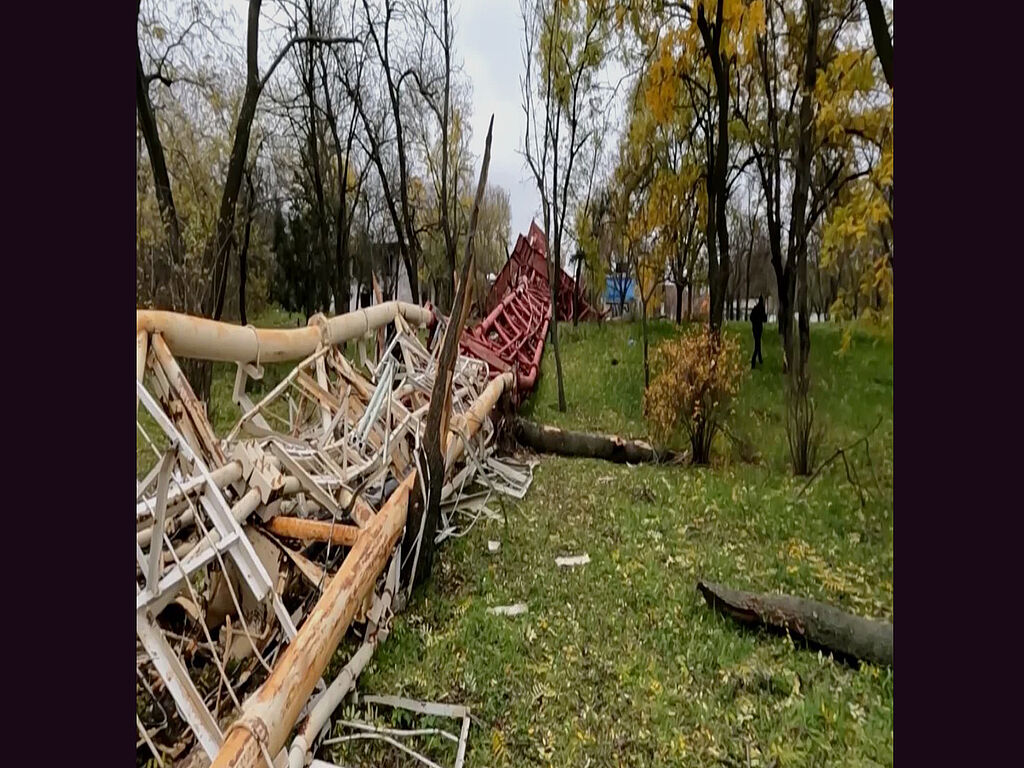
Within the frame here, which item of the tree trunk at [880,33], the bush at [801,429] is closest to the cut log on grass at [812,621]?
the bush at [801,429]

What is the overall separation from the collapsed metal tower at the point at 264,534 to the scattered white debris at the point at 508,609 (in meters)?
0.30

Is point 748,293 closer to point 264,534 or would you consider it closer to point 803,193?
point 803,193

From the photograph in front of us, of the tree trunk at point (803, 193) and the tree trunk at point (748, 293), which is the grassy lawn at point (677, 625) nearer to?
the tree trunk at point (803, 193)

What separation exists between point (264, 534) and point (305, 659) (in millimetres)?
476

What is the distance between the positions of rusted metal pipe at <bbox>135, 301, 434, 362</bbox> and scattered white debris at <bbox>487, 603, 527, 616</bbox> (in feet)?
3.59

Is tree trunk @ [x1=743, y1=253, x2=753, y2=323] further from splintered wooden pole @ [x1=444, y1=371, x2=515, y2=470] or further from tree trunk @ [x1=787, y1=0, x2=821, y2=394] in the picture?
splintered wooden pole @ [x1=444, y1=371, x2=515, y2=470]

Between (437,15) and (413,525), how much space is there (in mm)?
4722

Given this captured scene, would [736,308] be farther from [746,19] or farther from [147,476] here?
[147,476]

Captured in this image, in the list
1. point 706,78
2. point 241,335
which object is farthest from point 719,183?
point 241,335

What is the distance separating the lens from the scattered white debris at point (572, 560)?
2.30m

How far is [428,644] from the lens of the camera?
174 cm

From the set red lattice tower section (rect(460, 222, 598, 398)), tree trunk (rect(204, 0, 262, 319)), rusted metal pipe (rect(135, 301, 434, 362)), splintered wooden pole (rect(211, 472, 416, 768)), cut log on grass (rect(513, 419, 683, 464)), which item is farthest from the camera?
red lattice tower section (rect(460, 222, 598, 398))

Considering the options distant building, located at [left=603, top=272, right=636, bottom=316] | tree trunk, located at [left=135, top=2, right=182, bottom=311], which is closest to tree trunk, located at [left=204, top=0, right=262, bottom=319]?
tree trunk, located at [left=135, top=2, right=182, bottom=311]

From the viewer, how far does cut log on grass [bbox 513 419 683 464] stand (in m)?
3.82
